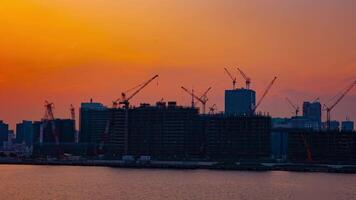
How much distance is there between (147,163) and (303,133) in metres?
41.9

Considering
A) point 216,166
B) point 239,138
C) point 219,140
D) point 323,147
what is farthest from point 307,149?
point 216,166

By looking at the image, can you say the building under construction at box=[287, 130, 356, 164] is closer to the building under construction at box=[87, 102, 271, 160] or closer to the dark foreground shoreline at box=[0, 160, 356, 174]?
the building under construction at box=[87, 102, 271, 160]

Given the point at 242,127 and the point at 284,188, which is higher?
the point at 242,127

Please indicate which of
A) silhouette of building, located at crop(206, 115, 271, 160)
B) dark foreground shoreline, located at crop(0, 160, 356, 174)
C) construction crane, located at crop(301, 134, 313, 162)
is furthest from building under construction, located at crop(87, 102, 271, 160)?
dark foreground shoreline, located at crop(0, 160, 356, 174)

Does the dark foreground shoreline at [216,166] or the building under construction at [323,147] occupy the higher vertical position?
the building under construction at [323,147]

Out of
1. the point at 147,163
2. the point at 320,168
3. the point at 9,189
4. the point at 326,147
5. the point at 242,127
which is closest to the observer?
the point at 9,189

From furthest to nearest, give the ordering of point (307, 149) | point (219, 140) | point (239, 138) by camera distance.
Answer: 1. point (219, 140)
2. point (239, 138)
3. point (307, 149)

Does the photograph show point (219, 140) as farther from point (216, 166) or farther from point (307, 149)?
point (216, 166)

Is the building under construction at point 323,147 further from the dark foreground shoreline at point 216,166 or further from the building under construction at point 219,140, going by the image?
the dark foreground shoreline at point 216,166

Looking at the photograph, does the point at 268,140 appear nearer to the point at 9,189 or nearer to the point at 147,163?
the point at 147,163

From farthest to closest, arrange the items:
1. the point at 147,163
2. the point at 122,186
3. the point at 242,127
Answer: the point at 242,127 < the point at 147,163 < the point at 122,186

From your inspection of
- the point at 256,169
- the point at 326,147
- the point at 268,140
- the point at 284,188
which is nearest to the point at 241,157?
the point at 268,140

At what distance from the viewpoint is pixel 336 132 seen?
184 m

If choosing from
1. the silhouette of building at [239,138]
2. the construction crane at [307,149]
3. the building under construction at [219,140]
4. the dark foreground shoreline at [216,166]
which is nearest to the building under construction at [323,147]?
the construction crane at [307,149]
